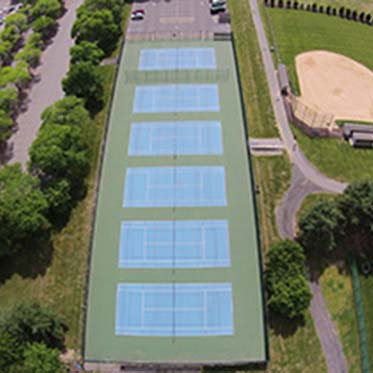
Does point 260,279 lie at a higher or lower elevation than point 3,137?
lower

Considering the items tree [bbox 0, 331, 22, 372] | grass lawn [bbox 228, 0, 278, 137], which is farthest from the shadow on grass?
grass lawn [bbox 228, 0, 278, 137]

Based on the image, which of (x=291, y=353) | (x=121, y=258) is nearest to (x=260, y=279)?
(x=291, y=353)

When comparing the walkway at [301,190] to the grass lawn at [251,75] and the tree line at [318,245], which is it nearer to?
the grass lawn at [251,75]

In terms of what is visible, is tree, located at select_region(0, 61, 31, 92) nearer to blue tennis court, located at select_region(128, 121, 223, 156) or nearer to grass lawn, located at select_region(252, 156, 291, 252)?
blue tennis court, located at select_region(128, 121, 223, 156)

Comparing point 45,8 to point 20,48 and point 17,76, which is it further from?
point 17,76

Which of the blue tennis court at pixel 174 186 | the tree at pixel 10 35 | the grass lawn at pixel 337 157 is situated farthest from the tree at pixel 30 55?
the grass lawn at pixel 337 157

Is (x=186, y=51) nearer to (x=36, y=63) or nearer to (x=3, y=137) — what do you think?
(x=36, y=63)
